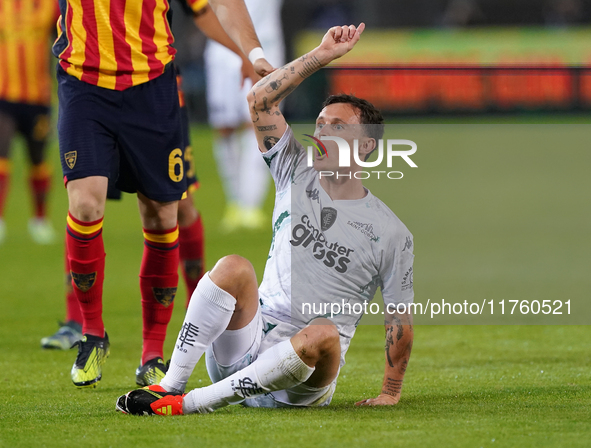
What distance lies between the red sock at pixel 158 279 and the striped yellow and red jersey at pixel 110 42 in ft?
2.24

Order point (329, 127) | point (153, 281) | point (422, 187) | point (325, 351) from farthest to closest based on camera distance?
point (422, 187), point (153, 281), point (329, 127), point (325, 351)

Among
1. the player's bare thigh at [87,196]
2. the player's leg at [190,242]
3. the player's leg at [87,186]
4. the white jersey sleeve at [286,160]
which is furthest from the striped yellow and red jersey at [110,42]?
the player's leg at [190,242]

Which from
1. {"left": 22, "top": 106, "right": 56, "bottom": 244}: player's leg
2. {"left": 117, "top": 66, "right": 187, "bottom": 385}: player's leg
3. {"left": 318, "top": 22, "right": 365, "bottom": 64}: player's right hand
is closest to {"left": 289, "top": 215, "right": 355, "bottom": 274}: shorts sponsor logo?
{"left": 318, "top": 22, "right": 365, "bottom": 64}: player's right hand

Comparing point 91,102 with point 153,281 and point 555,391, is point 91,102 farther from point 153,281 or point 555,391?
point 555,391

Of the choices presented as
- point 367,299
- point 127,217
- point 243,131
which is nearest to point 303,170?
point 367,299

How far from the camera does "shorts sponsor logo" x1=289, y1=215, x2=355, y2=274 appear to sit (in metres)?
3.52

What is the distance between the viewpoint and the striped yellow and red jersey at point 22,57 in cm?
759

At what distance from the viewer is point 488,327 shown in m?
5.72

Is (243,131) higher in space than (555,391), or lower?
higher

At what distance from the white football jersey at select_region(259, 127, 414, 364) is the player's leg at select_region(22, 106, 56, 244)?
4.81 metres

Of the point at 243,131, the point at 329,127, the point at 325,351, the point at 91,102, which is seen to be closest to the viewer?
the point at 325,351

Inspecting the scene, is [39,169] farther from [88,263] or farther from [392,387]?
[392,387]

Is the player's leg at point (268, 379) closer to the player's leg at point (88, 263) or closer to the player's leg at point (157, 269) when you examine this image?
the player's leg at point (88, 263)

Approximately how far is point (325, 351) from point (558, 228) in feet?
23.5
